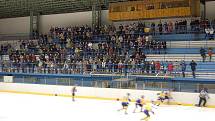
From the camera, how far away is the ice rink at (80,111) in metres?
18.0

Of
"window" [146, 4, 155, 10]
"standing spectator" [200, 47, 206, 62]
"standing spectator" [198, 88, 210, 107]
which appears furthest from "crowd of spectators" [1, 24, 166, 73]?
"standing spectator" [198, 88, 210, 107]

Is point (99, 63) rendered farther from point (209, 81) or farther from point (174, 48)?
point (209, 81)

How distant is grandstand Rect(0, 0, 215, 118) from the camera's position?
2508 cm

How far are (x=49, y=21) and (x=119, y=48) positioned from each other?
13243mm

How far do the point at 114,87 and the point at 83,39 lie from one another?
380 inches

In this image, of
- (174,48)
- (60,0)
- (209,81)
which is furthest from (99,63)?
(60,0)

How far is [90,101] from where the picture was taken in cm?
2444

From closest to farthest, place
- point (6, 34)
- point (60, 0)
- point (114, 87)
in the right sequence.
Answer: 1. point (114, 87)
2. point (60, 0)
3. point (6, 34)

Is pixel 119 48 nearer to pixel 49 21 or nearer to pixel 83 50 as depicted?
pixel 83 50

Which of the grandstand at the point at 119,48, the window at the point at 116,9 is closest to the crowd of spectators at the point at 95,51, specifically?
the grandstand at the point at 119,48

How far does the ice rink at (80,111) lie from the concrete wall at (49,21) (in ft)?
48.4

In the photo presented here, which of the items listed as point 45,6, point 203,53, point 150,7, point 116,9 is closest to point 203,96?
point 203,53

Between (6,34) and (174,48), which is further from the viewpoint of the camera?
(6,34)

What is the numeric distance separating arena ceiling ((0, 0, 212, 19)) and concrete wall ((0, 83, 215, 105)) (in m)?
10.4
